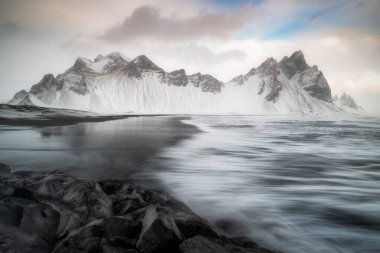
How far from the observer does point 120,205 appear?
5.47 m

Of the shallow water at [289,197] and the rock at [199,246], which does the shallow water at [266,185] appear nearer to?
the shallow water at [289,197]

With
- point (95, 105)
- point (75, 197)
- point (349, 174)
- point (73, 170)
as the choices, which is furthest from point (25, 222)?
point (95, 105)

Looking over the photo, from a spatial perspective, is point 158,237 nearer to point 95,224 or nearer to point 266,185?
point 95,224

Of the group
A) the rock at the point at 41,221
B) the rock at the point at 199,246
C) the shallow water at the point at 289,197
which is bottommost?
the shallow water at the point at 289,197

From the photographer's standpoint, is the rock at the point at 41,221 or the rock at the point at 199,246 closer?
the rock at the point at 199,246

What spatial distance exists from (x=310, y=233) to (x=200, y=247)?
2.76 metres

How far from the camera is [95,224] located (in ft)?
13.3

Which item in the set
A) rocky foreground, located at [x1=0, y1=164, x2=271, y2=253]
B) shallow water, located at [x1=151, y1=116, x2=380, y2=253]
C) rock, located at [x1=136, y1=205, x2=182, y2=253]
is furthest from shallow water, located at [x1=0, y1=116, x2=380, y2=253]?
rock, located at [x1=136, y1=205, x2=182, y2=253]

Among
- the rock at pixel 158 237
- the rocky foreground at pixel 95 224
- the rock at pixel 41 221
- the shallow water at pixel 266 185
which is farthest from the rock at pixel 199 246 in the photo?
the rock at pixel 41 221

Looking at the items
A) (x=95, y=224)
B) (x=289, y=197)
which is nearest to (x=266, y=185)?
(x=289, y=197)

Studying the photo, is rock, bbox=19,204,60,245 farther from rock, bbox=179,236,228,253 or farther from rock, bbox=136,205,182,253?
rock, bbox=179,236,228,253

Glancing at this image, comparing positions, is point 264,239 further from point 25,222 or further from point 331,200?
point 25,222

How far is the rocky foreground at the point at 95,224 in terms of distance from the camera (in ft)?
12.1

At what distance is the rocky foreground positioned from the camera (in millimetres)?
3691
